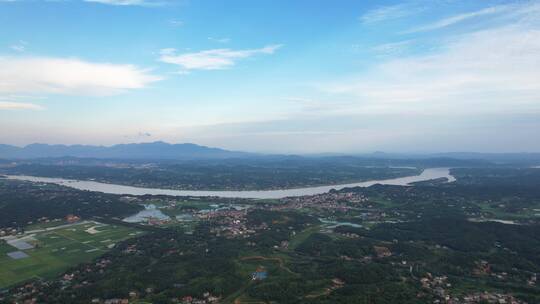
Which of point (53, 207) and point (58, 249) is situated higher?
point (53, 207)

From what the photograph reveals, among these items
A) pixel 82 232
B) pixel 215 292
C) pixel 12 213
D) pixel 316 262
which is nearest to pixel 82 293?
pixel 215 292

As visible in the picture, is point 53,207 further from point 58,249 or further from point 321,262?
point 321,262

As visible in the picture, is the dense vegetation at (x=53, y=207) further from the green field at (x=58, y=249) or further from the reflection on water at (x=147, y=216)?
the green field at (x=58, y=249)

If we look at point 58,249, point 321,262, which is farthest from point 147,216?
point 321,262

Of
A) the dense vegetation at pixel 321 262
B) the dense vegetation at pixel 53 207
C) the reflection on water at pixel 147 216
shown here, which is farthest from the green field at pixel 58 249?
the dense vegetation at pixel 53 207

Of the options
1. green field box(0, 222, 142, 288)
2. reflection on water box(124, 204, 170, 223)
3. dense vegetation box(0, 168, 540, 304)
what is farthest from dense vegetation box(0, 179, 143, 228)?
dense vegetation box(0, 168, 540, 304)

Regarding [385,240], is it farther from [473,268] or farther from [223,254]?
[223,254]

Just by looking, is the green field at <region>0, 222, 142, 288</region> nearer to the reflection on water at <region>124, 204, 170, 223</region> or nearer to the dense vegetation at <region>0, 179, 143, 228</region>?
the reflection on water at <region>124, 204, 170, 223</region>

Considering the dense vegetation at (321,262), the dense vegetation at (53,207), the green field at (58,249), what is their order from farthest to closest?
the dense vegetation at (53,207) → the green field at (58,249) → the dense vegetation at (321,262)
